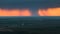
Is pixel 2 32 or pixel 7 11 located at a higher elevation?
pixel 7 11

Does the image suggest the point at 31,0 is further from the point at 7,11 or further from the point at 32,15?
the point at 7,11

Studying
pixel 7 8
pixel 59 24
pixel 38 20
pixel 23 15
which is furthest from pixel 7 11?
pixel 59 24

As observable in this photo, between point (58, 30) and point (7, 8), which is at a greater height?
point (7, 8)

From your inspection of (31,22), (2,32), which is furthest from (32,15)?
(2,32)

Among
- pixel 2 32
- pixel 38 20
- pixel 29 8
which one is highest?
pixel 29 8

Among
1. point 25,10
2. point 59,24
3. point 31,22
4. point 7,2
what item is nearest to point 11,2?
point 7,2

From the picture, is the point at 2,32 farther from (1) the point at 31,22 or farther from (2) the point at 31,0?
(2) the point at 31,0

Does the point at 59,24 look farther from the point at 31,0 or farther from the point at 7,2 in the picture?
the point at 7,2
